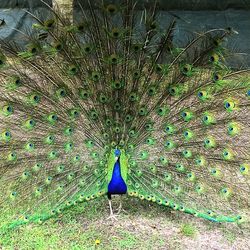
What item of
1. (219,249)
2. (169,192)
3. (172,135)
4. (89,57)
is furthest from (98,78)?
(219,249)

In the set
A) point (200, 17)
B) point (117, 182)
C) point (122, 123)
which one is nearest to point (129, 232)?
→ point (117, 182)

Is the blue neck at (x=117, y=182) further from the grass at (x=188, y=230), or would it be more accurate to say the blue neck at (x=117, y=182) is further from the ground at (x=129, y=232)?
the grass at (x=188, y=230)

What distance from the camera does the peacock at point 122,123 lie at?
3.75 meters

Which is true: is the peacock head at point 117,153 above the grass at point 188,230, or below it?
above

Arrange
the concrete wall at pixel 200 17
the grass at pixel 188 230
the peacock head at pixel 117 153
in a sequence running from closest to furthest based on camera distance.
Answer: the peacock head at pixel 117 153 < the grass at pixel 188 230 < the concrete wall at pixel 200 17

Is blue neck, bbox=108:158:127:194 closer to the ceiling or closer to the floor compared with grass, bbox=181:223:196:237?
closer to the ceiling

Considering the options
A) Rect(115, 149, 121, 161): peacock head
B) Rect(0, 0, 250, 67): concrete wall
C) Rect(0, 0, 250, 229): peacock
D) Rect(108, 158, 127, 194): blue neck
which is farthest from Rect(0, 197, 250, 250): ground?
Rect(0, 0, 250, 67): concrete wall

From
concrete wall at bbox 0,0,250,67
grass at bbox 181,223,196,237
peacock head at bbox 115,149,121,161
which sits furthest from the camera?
concrete wall at bbox 0,0,250,67

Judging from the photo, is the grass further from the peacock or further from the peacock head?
the peacock head

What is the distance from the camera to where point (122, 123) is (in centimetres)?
379

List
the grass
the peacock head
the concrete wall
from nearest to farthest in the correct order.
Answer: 1. the peacock head
2. the grass
3. the concrete wall

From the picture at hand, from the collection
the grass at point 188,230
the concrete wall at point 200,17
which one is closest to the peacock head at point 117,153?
the grass at point 188,230

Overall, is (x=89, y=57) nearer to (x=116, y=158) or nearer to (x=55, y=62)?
(x=55, y=62)

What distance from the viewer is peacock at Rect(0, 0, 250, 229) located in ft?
12.3
